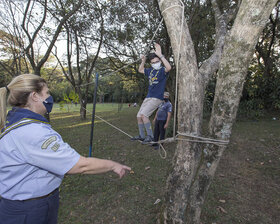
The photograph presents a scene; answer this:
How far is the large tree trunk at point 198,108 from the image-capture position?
154 centimetres

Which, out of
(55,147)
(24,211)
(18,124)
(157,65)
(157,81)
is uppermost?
(157,65)

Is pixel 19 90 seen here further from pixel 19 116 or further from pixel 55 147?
pixel 55 147

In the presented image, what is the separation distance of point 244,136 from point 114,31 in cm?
800

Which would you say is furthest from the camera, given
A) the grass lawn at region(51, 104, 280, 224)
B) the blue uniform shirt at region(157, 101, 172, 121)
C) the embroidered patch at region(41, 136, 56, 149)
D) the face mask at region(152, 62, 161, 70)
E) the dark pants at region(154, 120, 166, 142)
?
the dark pants at region(154, 120, 166, 142)

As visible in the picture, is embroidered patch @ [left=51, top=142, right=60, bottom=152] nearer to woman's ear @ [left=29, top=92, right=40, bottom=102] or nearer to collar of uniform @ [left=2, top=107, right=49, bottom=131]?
collar of uniform @ [left=2, top=107, right=49, bottom=131]

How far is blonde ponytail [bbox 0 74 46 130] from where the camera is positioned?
3.83ft

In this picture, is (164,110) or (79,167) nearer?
(79,167)

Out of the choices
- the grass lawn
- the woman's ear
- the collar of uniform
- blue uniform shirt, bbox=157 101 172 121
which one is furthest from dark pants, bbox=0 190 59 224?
blue uniform shirt, bbox=157 101 172 121

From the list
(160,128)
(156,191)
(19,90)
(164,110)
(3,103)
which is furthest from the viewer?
(160,128)

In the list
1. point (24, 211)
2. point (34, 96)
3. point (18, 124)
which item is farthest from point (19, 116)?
point (24, 211)

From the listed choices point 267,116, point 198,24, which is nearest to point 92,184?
point 198,24

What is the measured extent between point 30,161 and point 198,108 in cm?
154

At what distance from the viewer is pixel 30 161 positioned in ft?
3.36

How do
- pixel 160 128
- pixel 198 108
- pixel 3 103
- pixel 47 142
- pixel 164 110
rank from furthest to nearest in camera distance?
pixel 160 128 → pixel 164 110 → pixel 198 108 → pixel 3 103 → pixel 47 142
